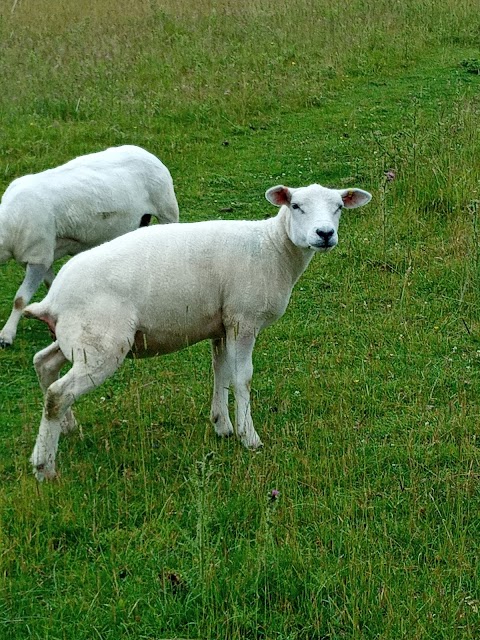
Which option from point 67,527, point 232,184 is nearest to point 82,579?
point 67,527

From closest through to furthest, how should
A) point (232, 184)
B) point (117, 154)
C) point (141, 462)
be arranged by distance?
point (141, 462) < point (117, 154) < point (232, 184)

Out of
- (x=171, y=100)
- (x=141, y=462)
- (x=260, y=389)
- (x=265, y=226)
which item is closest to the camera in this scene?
(x=141, y=462)

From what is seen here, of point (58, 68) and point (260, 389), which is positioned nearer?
point (260, 389)

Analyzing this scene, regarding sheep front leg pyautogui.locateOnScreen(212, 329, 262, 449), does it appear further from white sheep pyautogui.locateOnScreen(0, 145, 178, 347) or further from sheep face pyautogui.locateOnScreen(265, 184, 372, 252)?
white sheep pyautogui.locateOnScreen(0, 145, 178, 347)

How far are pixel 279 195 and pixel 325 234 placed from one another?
445 millimetres

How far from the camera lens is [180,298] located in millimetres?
5066

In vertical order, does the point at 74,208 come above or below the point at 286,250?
below

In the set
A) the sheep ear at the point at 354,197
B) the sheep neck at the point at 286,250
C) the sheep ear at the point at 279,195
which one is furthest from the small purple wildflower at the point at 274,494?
the sheep ear at the point at 354,197

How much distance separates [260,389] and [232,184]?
4.44 metres

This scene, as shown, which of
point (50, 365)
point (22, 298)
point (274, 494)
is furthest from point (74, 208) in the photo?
point (274, 494)

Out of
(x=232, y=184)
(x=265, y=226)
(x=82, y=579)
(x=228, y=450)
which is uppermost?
(x=265, y=226)

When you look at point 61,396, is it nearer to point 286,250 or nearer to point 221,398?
point 221,398

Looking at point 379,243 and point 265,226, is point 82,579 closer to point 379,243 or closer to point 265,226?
point 265,226

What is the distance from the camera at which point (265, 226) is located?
5570mm
